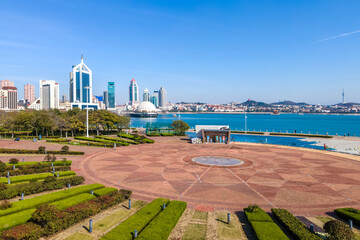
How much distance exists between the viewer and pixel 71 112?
90312 millimetres

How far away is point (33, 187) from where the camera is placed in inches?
782

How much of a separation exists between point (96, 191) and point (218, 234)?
1175 centimetres

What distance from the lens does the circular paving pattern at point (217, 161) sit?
32984mm

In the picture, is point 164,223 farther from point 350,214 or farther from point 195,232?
point 350,214

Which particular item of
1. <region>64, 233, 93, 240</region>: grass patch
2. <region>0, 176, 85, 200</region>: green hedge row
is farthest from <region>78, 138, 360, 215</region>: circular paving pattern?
<region>64, 233, 93, 240</region>: grass patch

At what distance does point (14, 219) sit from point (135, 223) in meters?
7.59

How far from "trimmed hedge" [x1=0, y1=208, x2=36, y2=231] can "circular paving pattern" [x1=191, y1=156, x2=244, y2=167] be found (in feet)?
75.7

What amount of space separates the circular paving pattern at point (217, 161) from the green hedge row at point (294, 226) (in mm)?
16810

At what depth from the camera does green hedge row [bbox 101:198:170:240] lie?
12.7m

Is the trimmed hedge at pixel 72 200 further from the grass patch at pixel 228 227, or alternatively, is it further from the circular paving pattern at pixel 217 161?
the circular paving pattern at pixel 217 161

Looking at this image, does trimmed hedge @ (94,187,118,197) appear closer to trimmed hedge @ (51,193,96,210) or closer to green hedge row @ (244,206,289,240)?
trimmed hedge @ (51,193,96,210)

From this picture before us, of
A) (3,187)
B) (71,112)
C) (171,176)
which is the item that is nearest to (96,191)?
(3,187)

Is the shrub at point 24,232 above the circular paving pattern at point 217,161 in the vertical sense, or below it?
above

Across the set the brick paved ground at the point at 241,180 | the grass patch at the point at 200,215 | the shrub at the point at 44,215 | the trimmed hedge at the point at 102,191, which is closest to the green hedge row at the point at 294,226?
the brick paved ground at the point at 241,180
